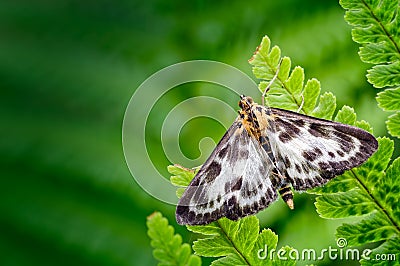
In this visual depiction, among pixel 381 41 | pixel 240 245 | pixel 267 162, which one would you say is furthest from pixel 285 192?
pixel 381 41

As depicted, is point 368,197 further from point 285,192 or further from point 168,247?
point 168,247

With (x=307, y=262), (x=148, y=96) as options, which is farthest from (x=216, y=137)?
(x=307, y=262)

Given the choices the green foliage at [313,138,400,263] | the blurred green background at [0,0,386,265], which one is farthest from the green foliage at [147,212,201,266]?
the blurred green background at [0,0,386,265]

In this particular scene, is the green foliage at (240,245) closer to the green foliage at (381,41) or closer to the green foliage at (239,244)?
the green foliage at (239,244)

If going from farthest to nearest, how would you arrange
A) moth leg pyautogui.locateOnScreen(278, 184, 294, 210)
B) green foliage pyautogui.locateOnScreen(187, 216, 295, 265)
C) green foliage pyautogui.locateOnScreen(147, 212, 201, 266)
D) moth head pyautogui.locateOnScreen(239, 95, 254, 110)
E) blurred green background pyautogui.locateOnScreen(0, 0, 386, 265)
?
blurred green background pyautogui.locateOnScreen(0, 0, 386, 265)
moth head pyautogui.locateOnScreen(239, 95, 254, 110)
moth leg pyautogui.locateOnScreen(278, 184, 294, 210)
green foliage pyautogui.locateOnScreen(187, 216, 295, 265)
green foliage pyautogui.locateOnScreen(147, 212, 201, 266)

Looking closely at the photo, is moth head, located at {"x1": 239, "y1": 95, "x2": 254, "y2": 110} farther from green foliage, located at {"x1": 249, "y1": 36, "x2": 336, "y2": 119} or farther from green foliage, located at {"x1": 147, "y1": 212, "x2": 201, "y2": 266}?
green foliage, located at {"x1": 147, "y1": 212, "x2": 201, "y2": 266}

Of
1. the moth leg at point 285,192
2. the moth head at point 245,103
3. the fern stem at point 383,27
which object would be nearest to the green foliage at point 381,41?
the fern stem at point 383,27
